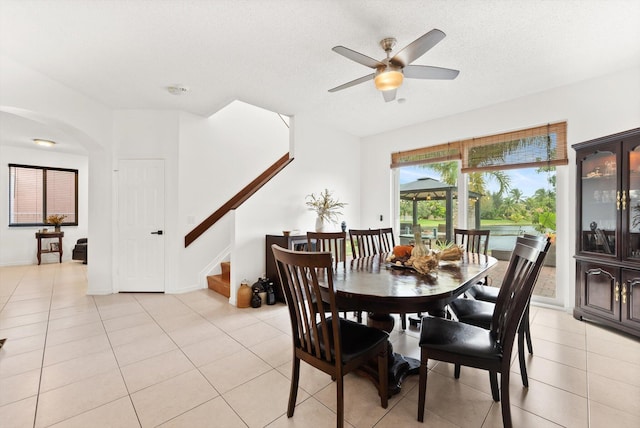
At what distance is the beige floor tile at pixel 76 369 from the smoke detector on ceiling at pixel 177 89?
9.71ft

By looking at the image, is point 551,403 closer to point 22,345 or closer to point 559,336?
point 559,336

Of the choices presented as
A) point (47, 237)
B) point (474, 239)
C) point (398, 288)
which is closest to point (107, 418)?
point (398, 288)

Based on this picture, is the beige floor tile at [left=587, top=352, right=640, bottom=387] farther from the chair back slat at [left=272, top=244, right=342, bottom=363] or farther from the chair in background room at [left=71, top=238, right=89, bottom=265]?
the chair in background room at [left=71, top=238, right=89, bottom=265]

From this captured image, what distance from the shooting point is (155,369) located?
219 centimetres

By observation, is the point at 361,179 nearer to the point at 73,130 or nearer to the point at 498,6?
the point at 498,6

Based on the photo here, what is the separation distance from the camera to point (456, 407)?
1749 millimetres

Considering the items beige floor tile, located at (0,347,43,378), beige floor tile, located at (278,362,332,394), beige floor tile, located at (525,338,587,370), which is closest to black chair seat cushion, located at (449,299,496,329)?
beige floor tile, located at (525,338,587,370)

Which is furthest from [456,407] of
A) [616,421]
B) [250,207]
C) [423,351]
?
[250,207]

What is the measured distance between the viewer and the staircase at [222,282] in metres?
4.04

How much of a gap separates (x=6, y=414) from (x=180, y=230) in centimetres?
276

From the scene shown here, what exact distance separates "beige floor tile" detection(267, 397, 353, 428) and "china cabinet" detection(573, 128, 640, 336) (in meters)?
3.10

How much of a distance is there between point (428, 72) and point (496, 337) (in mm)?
2065

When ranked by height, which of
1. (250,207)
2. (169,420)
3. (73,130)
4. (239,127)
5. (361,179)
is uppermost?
(239,127)

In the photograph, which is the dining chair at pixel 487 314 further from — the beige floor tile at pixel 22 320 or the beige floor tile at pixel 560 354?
the beige floor tile at pixel 22 320
